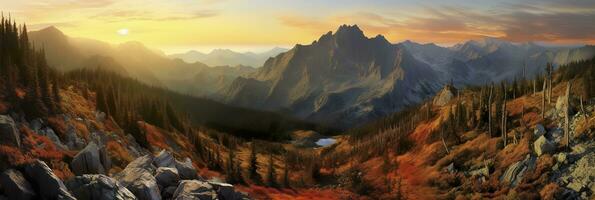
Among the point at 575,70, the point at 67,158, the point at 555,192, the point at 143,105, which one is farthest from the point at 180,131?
the point at 575,70

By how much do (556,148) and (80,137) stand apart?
73.2 meters

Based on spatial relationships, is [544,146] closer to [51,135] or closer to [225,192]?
[225,192]

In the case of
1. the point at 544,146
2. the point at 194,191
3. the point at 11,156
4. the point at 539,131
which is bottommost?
the point at 544,146

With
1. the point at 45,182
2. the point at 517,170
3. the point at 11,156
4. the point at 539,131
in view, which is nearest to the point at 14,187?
the point at 45,182

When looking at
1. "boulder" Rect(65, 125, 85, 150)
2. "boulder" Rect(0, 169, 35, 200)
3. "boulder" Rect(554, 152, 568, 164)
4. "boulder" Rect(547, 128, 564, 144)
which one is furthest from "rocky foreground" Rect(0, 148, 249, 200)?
"boulder" Rect(547, 128, 564, 144)

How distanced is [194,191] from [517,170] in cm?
5786

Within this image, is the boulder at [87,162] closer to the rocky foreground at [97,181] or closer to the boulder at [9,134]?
the rocky foreground at [97,181]

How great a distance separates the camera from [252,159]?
114062 mm

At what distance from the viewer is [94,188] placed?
3919 centimetres

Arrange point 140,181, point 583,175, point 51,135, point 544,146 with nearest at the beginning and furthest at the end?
point 140,181
point 51,135
point 583,175
point 544,146

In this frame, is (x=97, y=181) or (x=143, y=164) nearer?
(x=97, y=181)

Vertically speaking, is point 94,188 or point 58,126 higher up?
point 94,188

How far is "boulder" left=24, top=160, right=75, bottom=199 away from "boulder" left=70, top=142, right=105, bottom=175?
980cm

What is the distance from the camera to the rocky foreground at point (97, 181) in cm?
3725
